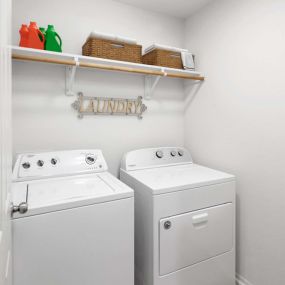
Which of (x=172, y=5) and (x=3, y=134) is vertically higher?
(x=172, y=5)

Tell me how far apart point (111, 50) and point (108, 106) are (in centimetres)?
50

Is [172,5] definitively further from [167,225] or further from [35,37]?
[167,225]

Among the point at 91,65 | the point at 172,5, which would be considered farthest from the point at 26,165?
the point at 172,5

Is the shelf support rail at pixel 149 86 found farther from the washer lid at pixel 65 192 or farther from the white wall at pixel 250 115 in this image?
the washer lid at pixel 65 192

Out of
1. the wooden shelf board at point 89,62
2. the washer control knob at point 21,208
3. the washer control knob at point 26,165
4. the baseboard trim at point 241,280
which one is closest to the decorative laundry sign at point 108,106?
the wooden shelf board at point 89,62

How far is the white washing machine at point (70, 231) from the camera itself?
3.67 ft

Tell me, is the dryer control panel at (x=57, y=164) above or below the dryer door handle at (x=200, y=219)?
above

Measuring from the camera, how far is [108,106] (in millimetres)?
2082

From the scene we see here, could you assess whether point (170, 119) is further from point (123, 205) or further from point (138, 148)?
point (123, 205)

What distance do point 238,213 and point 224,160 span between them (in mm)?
478

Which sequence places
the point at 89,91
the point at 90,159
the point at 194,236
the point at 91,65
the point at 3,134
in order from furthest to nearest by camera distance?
the point at 89,91, the point at 90,159, the point at 91,65, the point at 194,236, the point at 3,134

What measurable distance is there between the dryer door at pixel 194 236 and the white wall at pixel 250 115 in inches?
8.7

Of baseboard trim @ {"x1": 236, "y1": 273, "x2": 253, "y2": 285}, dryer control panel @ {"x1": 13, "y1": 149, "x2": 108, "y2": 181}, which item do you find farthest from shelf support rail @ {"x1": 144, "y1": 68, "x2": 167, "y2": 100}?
baseboard trim @ {"x1": 236, "y1": 273, "x2": 253, "y2": 285}

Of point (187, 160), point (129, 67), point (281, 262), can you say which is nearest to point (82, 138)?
point (129, 67)
